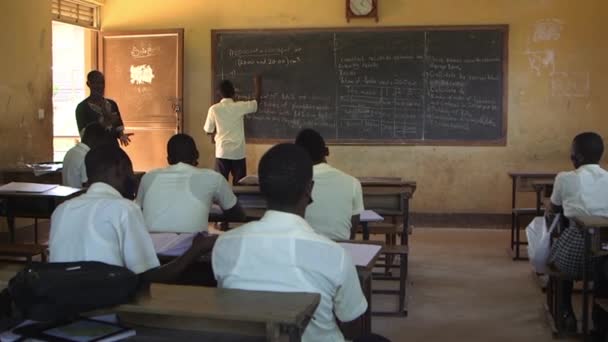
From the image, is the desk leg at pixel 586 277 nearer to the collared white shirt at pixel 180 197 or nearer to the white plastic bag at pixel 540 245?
the white plastic bag at pixel 540 245

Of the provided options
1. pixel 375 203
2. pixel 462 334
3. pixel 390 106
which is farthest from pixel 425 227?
pixel 462 334

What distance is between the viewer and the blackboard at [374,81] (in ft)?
24.5

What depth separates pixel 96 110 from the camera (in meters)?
5.76

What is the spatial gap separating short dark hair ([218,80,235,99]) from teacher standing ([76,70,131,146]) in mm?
1617

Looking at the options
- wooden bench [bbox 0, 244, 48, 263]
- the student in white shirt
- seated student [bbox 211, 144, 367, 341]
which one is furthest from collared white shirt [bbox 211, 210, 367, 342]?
the student in white shirt

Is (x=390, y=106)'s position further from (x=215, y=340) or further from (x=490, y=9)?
(x=215, y=340)

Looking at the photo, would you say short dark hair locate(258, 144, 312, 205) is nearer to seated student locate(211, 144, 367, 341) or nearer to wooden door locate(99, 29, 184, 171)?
seated student locate(211, 144, 367, 341)

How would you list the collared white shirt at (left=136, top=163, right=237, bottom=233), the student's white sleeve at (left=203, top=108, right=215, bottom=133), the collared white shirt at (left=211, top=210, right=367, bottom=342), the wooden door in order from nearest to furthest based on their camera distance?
1. the collared white shirt at (left=211, top=210, right=367, bottom=342)
2. the collared white shirt at (left=136, top=163, right=237, bottom=233)
3. the student's white sleeve at (left=203, top=108, right=215, bottom=133)
4. the wooden door

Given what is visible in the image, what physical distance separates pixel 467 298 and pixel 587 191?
1.18 metres

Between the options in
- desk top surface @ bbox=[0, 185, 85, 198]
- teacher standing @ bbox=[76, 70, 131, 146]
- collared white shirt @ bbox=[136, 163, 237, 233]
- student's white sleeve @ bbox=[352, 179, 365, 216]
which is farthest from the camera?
teacher standing @ bbox=[76, 70, 131, 146]

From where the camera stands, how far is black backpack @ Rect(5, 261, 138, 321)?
69.1 inches

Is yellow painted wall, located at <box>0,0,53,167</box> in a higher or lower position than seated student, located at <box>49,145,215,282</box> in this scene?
higher

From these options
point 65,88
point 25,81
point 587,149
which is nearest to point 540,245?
point 587,149

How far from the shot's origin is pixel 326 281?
1869 millimetres
